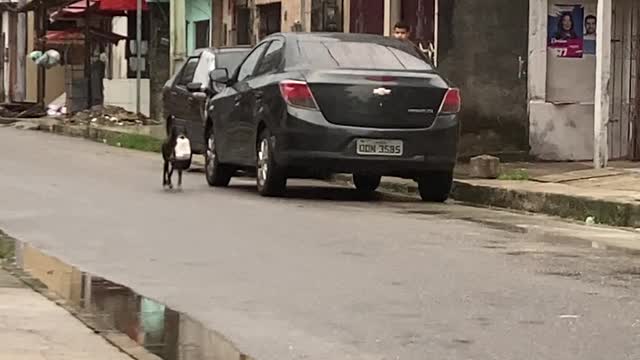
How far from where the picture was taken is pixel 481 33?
63.9ft

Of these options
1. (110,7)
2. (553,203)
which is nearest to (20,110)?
(110,7)

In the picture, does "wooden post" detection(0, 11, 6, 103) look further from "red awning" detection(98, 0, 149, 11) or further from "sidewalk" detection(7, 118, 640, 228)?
"sidewalk" detection(7, 118, 640, 228)

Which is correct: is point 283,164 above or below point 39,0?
below

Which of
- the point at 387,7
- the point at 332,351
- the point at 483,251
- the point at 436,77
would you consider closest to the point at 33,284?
the point at 332,351

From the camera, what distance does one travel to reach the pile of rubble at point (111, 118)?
31.7 metres

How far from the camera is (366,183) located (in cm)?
1579

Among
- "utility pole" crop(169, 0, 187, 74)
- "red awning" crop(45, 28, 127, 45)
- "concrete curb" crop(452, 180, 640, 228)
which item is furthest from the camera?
"red awning" crop(45, 28, 127, 45)

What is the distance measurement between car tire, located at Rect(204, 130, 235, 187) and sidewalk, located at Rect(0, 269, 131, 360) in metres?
7.72

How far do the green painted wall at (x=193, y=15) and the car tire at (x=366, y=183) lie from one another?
59.8 feet

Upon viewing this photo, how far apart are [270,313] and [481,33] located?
1237 centimetres

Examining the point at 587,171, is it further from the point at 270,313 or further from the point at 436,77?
the point at 270,313

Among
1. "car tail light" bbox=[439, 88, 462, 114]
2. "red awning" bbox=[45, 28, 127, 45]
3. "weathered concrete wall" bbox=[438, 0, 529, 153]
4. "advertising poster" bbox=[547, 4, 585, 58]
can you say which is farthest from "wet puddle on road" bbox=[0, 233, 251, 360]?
"red awning" bbox=[45, 28, 127, 45]

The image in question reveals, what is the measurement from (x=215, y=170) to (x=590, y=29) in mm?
5738

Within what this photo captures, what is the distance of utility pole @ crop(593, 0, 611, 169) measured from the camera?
1591 centimetres
